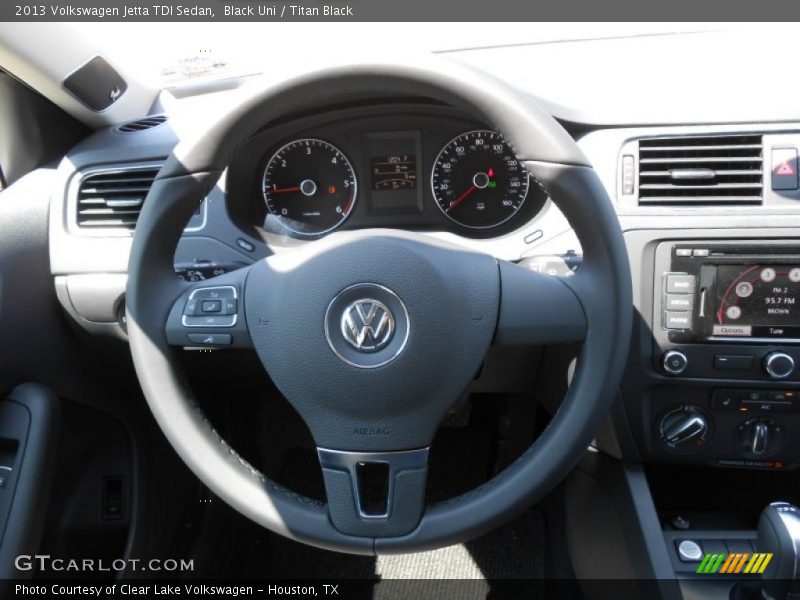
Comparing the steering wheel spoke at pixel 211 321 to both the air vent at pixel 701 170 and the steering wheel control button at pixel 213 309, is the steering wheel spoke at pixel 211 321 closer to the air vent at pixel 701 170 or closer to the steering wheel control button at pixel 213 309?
the steering wheel control button at pixel 213 309

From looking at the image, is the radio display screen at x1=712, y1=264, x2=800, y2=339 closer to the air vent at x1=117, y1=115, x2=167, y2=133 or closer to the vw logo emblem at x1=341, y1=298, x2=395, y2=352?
the vw logo emblem at x1=341, y1=298, x2=395, y2=352

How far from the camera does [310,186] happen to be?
1729mm

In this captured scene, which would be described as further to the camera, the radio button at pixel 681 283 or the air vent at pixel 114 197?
the air vent at pixel 114 197

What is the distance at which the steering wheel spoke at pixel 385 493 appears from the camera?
118 centimetres

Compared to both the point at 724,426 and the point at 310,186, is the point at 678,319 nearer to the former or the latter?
the point at 724,426

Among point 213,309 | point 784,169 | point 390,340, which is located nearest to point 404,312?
point 390,340

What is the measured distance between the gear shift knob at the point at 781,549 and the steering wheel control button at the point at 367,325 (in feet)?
2.41

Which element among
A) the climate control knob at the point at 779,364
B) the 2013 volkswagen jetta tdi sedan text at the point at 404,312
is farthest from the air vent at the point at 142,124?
the climate control knob at the point at 779,364

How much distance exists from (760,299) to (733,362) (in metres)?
0.13

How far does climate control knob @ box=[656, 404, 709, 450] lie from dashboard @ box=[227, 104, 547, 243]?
0.52 metres

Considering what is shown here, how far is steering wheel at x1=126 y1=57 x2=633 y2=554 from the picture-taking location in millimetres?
1167

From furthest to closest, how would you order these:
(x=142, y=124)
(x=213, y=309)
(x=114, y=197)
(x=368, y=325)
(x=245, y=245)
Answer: (x=142, y=124) < (x=114, y=197) < (x=245, y=245) < (x=213, y=309) < (x=368, y=325)

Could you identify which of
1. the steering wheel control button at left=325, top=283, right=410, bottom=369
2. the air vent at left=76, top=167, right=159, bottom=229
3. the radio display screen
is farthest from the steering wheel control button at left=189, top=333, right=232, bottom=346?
the radio display screen

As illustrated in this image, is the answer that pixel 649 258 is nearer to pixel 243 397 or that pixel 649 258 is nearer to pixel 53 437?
pixel 243 397
